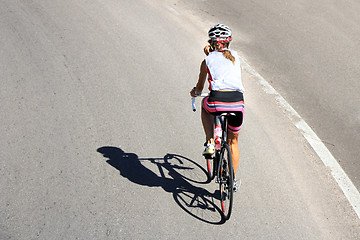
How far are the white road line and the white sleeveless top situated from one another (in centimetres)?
240

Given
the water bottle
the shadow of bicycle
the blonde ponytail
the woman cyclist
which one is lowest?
the shadow of bicycle

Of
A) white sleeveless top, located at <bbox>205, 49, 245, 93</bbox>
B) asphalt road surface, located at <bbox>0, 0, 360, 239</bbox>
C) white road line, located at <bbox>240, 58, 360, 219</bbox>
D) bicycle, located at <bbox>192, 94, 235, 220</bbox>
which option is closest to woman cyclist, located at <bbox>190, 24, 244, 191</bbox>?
white sleeveless top, located at <bbox>205, 49, 245, 93</bbox>

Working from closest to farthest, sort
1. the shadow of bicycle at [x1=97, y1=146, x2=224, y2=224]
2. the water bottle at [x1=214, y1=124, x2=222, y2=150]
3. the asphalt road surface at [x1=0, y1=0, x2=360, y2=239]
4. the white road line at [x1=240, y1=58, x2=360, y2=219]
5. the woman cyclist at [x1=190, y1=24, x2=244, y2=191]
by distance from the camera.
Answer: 1. the woman cyclist at [x1=190, y1=24, x2=244, y2=191]
2. the water bottle at [x1=214, y1=124, x2=222, y2=150]
3. the asphalt road surface at [x1=0, y1=0, x2=360, y2=239]
4. the shadow of bicycle at [x1=97, y1=146, x2=224, y2=224]
5. the white road line at [x1=240, y1=58, x2=360, y2=219]

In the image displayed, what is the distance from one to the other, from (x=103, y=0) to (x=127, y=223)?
7.04m

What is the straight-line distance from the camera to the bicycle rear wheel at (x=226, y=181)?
427cm

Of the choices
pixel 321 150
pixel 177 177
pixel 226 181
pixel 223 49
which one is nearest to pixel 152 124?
pixel 177 177

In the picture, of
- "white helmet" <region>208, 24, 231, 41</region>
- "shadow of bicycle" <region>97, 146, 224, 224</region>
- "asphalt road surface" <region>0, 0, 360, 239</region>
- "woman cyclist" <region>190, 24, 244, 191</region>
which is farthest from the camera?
"shadow of bicycle" <region>97, 146, 224, 224</region>

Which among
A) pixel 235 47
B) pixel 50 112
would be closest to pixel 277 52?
pixel 235 47

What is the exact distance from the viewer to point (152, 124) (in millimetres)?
6023

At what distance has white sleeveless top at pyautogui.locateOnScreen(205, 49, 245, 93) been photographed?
4.08m

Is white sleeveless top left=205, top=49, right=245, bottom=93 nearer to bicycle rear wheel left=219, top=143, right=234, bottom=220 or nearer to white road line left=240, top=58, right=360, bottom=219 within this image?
bicycle rear wheel left=219, top=143, right=234, bottom=220

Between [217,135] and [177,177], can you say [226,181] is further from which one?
[177,177]

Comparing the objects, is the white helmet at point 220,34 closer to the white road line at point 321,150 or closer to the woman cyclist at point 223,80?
the woman cyclist at point 223,80

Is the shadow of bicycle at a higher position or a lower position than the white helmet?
lower
